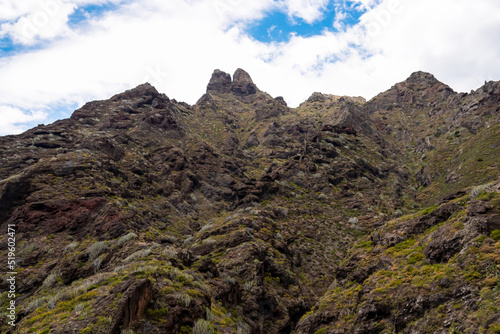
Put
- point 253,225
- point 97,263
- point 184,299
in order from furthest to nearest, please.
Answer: point 253,225, point 97,263, point 184,299

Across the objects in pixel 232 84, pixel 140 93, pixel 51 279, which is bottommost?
pixel 51 279

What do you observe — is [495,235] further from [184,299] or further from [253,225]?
[253,225]

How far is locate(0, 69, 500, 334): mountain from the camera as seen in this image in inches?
543

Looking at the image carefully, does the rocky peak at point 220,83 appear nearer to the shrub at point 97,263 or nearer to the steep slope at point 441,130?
the steep slope at point 441,130

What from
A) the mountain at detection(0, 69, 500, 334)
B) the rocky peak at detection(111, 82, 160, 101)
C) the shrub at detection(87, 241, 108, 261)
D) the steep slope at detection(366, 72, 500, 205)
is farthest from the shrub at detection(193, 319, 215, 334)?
the rocky peak at detection(111, 82, 160, 101)

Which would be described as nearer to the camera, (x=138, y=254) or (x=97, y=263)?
Answer: (x=138, y=254)

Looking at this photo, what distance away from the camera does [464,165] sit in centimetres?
4403

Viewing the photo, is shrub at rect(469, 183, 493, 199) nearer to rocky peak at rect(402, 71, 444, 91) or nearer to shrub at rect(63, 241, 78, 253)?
shrub at rect(63, 241, 78, 253)

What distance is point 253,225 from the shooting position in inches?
1271

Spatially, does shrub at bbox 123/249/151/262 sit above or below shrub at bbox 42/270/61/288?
above

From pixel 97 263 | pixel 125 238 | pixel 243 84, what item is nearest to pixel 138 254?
pixel 97 263

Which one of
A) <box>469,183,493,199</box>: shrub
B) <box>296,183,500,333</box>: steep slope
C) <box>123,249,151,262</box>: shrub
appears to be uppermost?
<box>123,249,151,262</box>: shrub

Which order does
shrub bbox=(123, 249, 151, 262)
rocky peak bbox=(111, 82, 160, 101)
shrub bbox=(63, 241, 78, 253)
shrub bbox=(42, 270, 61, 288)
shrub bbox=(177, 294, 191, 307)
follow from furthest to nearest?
rocky peak bbox=(111, 82, 160, 101) → shrub bbox=(63, 241, 78, 253) → shrub bbox=(123, 249, 151, 262) → shrub bbox=(42, 270, 61, 288) → shrub bbox=(177, 294, 191, 307)

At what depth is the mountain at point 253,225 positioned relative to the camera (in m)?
13.8
